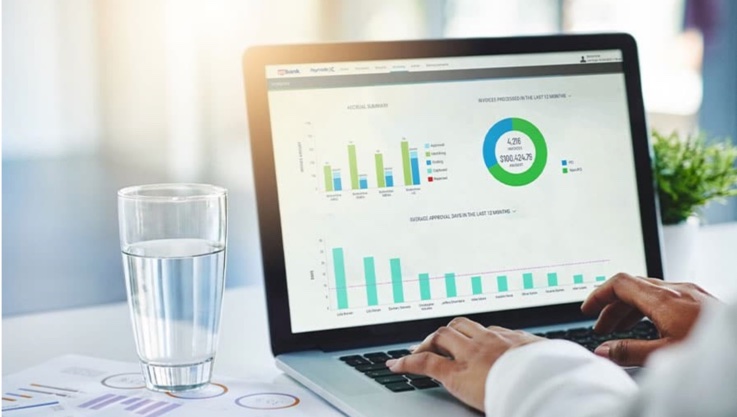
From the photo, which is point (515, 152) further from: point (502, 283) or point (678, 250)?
point (678, 250)

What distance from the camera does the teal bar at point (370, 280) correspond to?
3.23 ft

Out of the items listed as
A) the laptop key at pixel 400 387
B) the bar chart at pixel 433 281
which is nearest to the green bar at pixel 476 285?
the bar chart at pixel 433 281

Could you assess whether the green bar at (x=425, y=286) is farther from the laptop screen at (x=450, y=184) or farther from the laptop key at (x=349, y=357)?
the laptop key at (x=349, y=357)

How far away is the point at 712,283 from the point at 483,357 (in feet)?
2.01

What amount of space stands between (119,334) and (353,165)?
0.33 metres

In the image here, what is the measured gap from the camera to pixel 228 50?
2.28 meters

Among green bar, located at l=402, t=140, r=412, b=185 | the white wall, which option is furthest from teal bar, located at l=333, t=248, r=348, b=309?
the white wall

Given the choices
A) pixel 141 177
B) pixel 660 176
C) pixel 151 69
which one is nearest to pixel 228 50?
pixel 151 69

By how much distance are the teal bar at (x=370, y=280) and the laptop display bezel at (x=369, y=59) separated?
0.03m

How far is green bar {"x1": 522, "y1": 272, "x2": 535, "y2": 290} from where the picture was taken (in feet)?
3.42

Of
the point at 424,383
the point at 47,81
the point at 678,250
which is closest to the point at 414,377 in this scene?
the point at 424,383

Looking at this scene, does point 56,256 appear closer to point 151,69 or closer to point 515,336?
point 151,69

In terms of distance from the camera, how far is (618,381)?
2.09 ft

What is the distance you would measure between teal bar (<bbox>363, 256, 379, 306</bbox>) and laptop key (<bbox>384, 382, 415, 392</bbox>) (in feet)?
0.52
